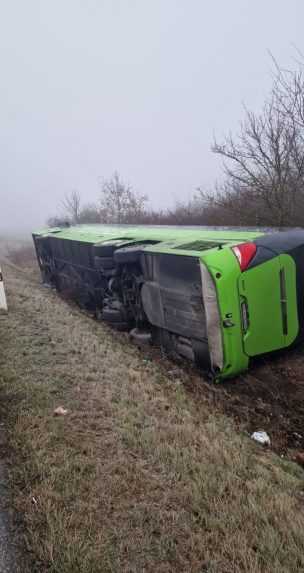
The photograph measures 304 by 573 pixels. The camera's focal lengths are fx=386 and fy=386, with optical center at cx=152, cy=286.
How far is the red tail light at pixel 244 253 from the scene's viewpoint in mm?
4035

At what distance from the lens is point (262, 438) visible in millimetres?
3416

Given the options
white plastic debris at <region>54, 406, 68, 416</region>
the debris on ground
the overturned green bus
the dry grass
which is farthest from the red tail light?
white plastic debris at <region>54, 406, 68, 416</region>

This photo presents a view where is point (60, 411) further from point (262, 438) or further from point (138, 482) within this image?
point (262, 438)

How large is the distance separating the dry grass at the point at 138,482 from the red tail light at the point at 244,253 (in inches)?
59.6

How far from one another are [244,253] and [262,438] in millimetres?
1820

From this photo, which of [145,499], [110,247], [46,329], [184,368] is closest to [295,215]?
[110,247]

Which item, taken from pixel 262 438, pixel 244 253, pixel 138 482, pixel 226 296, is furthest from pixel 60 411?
pixel 244 253

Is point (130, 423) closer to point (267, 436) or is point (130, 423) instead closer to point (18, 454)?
point (18, 454)

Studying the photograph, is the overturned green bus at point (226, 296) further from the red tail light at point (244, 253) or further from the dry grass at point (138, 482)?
the dry grass at point (138, 482)

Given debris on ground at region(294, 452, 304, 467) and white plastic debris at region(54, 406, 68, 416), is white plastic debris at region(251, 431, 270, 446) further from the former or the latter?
white plastic debris at region(54, 406, 68, 416)

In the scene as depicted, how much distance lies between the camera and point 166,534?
78.5 inches

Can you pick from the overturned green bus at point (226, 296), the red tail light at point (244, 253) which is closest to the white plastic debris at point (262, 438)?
the overturned green bus at point (226, 296)

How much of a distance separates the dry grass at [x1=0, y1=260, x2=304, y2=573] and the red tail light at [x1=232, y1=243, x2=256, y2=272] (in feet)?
4.97

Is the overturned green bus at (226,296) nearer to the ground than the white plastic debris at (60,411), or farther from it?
farther from it
